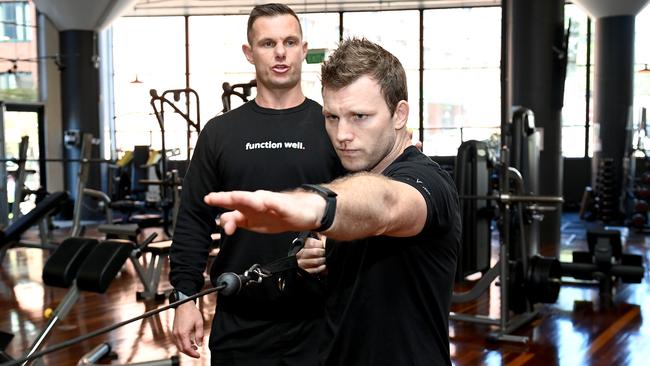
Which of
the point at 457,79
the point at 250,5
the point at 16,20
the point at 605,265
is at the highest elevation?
→ the point at 250,5

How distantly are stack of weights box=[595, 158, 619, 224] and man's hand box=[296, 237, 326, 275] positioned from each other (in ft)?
28.8

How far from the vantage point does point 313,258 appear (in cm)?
135

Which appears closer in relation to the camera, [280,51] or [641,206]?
[280,51]

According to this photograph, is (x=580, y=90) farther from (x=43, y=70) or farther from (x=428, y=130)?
(x=43, y=70)

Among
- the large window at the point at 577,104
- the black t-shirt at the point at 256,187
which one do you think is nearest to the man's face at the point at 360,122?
the black t-shirt at the point at 256,187

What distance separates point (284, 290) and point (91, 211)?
955 cm

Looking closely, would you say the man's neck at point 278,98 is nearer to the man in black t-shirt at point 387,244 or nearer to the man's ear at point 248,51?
the man's ear at point 248,51

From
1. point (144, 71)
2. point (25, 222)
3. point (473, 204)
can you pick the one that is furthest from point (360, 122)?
point (144, 71)

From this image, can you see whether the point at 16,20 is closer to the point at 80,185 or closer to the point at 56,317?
the point at 80,185

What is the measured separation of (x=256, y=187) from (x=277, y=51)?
34cm

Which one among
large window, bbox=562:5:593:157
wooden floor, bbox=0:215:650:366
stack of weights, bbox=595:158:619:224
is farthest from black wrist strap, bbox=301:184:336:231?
large window, bbox=562:5:593:157

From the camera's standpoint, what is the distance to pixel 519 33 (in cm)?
720

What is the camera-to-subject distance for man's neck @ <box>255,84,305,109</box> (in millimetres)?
1807

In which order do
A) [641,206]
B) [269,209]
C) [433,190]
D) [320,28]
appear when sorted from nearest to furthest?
[269,209] → [433,190] → [641,206] → [320,28]
